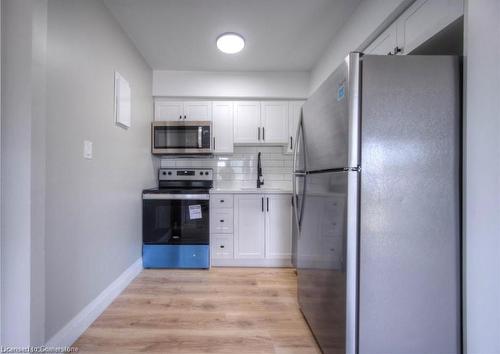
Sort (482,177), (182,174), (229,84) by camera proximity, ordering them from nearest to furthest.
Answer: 1. (482,177)
2. (229,84)
3. (182,174)

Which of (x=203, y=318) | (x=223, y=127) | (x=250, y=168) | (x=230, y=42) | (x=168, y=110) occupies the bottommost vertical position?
(x=203, y=318)

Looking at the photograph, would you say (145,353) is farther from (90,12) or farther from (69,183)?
(90,12)

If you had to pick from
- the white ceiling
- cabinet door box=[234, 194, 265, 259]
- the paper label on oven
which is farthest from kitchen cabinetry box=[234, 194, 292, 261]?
the white ceiling

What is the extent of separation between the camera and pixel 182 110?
292 centimetres

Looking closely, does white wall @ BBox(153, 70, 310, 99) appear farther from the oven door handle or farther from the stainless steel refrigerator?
the stainless steel refrigerator

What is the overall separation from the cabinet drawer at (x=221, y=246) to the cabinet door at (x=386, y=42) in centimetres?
217

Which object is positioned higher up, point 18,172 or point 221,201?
point 18,172

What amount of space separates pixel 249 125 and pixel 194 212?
129cm

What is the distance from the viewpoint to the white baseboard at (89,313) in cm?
132

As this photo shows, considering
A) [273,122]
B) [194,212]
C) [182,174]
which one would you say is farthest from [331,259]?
[182,174]

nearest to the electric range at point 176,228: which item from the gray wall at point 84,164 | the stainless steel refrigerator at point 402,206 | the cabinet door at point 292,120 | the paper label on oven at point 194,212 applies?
the paper label on oven at point 194,212

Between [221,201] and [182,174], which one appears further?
[182,174]

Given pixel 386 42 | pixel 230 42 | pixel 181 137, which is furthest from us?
pixel 181 137

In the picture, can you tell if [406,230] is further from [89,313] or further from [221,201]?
[89,313]
